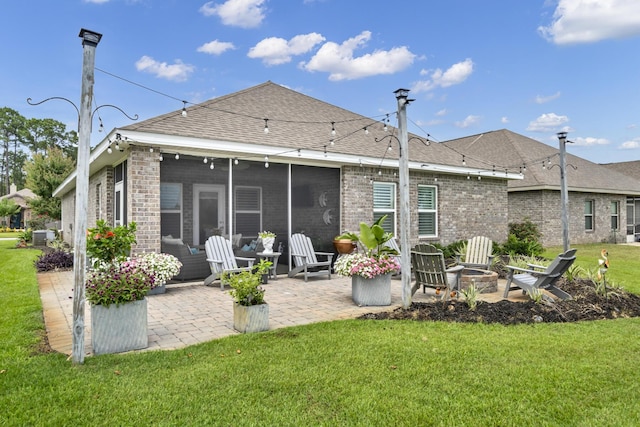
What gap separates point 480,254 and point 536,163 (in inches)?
463

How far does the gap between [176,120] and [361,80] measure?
7922 mm

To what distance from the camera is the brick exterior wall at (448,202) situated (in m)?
9.73

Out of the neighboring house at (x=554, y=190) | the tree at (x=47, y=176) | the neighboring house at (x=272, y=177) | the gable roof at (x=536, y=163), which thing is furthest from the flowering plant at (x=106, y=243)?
the tree at (x=47, y=176)

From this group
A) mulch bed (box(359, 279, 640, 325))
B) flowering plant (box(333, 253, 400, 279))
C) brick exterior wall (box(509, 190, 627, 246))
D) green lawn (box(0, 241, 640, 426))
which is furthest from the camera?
brick exterior wall (box(509, 190, 627, 246))

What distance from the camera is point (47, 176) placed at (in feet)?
74.7

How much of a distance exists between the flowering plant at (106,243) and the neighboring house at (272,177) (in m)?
2.24

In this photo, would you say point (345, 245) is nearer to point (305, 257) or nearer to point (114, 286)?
point (305, 257)

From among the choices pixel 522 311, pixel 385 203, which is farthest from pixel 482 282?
pixel 385 203

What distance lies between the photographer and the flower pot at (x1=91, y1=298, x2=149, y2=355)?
3914 mm

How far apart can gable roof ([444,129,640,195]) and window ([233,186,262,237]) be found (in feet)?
33.4

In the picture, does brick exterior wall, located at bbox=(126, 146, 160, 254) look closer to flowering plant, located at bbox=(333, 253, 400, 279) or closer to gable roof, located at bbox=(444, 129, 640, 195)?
flowering plant, located at bbox=(333, 253, 400, 279)

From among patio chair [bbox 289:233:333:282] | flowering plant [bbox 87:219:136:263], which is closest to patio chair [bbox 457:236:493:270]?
patio chair [bbox 289:233:333:282]

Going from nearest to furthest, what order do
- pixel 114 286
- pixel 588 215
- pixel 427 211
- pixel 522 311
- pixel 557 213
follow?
pixel 114 286
pixel 522 311
pixel 427 211
pixel 557 213
pixel 588 215

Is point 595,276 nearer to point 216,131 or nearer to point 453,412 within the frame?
point 453,412
